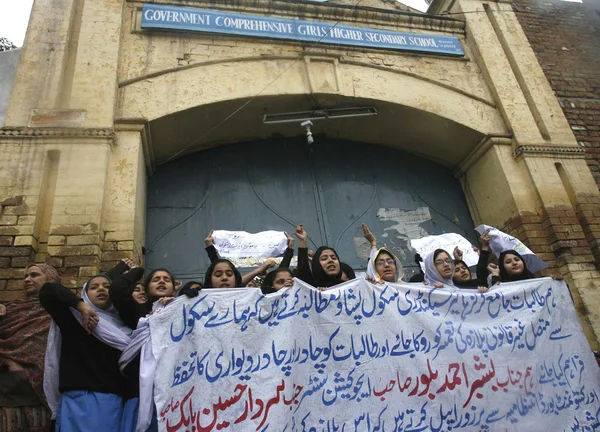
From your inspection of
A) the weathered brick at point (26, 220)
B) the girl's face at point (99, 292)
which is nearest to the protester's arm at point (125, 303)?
the girl's face at point (99, 292)

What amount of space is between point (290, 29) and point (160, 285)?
13.6 feet

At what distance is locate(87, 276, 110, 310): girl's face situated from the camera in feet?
9.13

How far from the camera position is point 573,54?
7227 millimetres

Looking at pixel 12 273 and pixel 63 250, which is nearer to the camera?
pixel 12 273

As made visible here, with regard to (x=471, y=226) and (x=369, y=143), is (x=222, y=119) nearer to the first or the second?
(x=369, y=143)

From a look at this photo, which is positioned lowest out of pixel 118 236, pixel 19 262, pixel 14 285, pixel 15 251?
pixel 14 285

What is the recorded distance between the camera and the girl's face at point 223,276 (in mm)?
3236

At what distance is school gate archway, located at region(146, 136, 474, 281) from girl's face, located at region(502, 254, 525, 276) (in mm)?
1832

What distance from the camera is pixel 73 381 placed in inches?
95.9

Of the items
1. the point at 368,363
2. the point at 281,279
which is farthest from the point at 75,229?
the point at 368,363

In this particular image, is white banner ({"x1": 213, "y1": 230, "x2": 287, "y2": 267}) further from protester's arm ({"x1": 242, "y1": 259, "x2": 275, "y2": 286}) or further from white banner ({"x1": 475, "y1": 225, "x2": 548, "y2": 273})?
white banner ({"x1": 475, "y1": 225, "x2": 548, "y2": 273})

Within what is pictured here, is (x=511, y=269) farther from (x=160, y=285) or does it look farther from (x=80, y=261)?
(x=80, y=261)

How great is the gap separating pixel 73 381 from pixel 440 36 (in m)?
6.43

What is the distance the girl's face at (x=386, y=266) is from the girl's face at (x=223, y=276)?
4.00 feet
